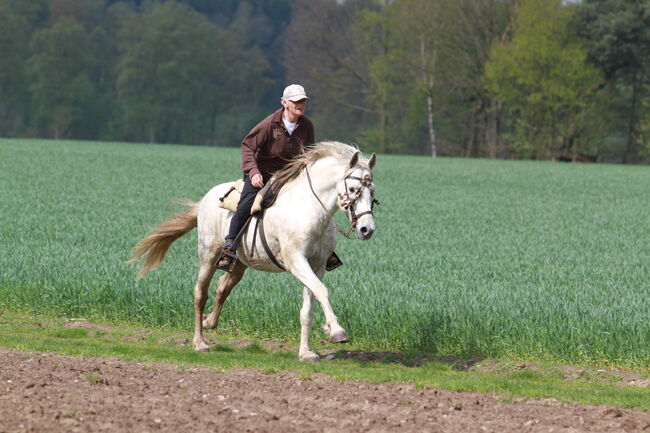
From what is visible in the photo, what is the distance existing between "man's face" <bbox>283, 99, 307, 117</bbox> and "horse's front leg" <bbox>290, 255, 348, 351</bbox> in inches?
57.9

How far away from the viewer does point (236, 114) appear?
11600 cm

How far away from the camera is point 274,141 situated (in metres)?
10.7

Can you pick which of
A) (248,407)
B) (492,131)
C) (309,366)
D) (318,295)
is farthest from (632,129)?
(248,407)

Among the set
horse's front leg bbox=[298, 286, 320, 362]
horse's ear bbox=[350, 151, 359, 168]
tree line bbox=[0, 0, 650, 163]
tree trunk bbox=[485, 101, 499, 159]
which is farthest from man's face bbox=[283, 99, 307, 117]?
tree trunk bbox=[485, 101, 499, 159]

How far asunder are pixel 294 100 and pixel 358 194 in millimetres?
1272

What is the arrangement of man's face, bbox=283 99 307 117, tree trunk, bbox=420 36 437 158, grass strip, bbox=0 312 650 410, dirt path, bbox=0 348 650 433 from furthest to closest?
tree trunk, bbox=420 36 437 158, man's face, bbox=283 99 307 117, grass strip, bbox=0 312 650 410, dirt path, bbox=0 348 650 433

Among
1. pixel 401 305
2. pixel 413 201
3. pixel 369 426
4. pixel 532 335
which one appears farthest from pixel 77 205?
pixel 369 426

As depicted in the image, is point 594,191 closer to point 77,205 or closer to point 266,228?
point 77,205

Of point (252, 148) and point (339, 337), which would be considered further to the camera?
point (252, 148)

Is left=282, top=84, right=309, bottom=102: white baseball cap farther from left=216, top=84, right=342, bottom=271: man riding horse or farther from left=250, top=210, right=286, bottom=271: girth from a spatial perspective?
left=250, top=210, right=286, bottom=271: girth

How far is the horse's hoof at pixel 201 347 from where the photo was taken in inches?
441

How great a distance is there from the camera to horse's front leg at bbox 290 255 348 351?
30.6 feet

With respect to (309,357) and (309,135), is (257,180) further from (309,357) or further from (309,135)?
(309,357)

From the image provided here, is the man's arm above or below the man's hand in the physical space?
above
